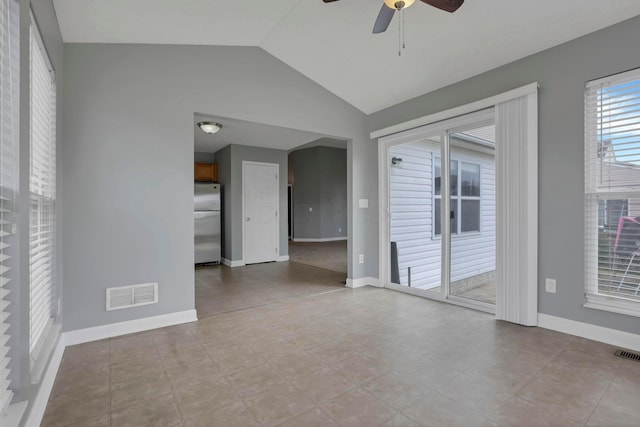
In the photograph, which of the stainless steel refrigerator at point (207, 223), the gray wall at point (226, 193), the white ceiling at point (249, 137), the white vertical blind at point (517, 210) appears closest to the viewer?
the white vertical blind at point (517, 210)

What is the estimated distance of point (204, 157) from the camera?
6684mm

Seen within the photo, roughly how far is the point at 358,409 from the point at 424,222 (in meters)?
2.89

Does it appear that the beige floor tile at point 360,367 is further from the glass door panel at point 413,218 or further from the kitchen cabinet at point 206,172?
the kitchen cabinet at point 206,172

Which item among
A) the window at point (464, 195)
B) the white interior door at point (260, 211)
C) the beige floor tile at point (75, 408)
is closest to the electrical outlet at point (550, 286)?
the window at point (464, 195)

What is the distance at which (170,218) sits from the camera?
2.95m

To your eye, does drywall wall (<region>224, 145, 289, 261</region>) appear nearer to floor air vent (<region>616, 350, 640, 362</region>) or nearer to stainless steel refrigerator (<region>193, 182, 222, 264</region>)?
stainless steel refrigerator (<region>193, 182, 222, 264</region>)

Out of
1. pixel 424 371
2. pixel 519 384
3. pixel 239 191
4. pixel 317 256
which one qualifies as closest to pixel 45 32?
pixel 424 371

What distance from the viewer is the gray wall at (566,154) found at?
7.99 feet

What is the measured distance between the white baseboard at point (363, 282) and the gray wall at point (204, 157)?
4.18 meters

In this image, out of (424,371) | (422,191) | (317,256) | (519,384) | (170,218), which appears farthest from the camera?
(317,256)

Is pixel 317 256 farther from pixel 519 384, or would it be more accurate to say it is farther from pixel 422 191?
pixel 519 384

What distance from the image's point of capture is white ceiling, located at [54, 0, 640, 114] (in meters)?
2.38

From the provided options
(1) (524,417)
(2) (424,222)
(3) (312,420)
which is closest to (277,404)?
(3) (312,420)

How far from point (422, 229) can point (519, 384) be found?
2.44 metres
